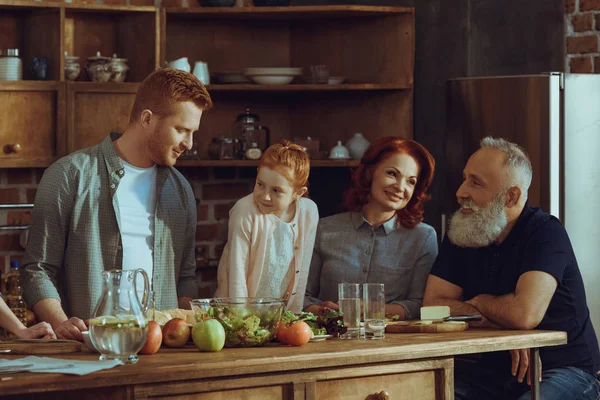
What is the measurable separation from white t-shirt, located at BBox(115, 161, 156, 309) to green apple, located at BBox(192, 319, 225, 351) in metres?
0.72

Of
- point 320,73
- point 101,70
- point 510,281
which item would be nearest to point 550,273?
point 510,281

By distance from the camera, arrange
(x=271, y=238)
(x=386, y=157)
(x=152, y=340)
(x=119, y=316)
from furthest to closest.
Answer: (x=386, y=157)
(x=271, y=238)
(x=152, y=340)
(x=119, y=316)

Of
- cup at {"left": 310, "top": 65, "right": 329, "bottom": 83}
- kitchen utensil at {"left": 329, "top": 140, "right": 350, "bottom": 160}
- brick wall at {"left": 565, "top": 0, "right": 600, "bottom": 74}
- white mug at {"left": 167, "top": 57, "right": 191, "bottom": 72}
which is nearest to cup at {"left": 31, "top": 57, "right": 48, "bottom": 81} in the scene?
white mug at {"left": 167, "top": 57, "right": 191, "bottom": 72}

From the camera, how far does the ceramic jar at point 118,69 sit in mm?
4477

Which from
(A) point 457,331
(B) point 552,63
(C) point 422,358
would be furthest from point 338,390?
(B) point 552,63

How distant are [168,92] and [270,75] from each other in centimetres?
161

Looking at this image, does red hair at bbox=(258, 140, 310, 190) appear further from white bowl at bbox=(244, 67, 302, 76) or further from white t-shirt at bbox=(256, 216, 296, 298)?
white bowl at bbox=(244, 67, 302, 76)

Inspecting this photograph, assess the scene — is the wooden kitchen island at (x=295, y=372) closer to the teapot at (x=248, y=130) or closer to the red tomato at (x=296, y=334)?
the red tomato at (x=296, y=334)

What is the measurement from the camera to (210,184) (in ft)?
16.7

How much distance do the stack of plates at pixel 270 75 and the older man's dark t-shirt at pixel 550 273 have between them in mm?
1768

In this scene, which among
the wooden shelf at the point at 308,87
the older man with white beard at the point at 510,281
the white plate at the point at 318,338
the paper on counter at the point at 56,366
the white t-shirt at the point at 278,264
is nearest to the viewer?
the paper on counter at the point at 56,366

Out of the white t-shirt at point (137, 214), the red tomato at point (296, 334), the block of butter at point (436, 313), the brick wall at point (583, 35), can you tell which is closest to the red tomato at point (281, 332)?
the red tomato at point (296, 334)

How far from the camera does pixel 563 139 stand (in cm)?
418

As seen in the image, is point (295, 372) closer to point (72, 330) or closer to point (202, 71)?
point (72, 330)
